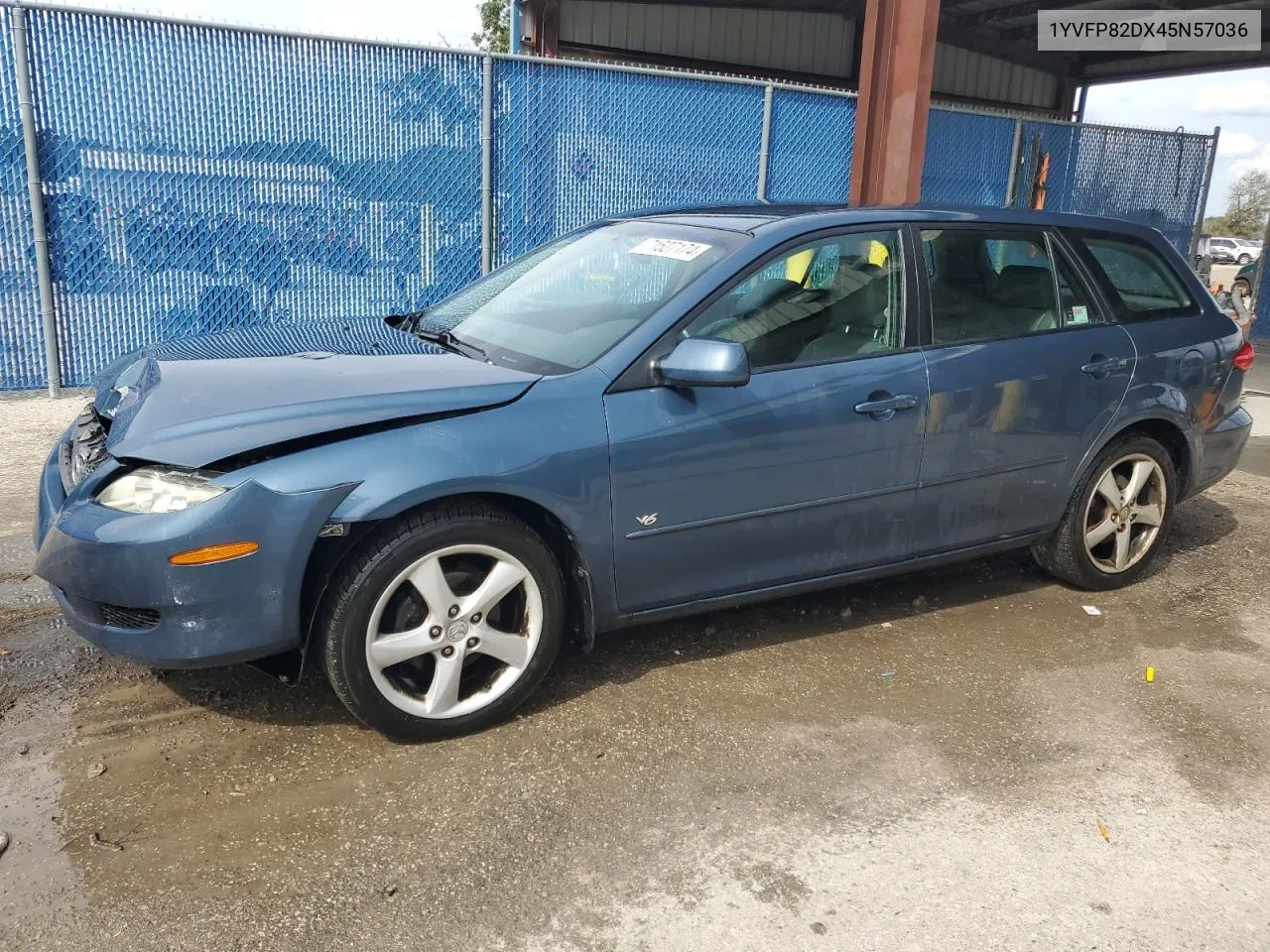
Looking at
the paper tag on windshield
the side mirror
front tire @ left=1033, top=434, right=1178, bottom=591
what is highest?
the paper tag on windshield

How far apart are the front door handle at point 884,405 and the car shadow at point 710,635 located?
954mm

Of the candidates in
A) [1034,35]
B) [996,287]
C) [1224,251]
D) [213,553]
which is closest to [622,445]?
[213,553]

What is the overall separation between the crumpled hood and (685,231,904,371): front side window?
781mm

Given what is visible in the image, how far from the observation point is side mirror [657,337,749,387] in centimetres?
310

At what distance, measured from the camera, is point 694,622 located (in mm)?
4055

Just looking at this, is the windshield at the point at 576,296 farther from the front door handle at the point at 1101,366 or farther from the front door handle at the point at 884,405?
the front door handle at the point at 1101,366

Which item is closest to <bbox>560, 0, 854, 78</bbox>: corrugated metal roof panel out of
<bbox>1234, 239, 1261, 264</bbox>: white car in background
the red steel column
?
the red steel column

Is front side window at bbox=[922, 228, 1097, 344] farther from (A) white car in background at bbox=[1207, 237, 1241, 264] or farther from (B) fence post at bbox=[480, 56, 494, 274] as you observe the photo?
(A) white car in background at bbox=[1207, 237, 1241, 264]

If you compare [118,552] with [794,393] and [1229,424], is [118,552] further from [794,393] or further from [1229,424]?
[1229,424]

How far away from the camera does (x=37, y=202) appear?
6.89 metres

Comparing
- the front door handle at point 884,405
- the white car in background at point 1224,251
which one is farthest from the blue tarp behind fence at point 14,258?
the white car in background at point 1224,251

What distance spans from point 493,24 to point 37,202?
24.1m

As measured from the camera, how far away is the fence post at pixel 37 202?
6.74 metres

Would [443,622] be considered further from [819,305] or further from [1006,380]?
[1006,380]
